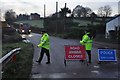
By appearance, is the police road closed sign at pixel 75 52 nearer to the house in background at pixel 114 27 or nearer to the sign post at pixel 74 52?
the sign post at pixel 74 52

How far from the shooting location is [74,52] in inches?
614

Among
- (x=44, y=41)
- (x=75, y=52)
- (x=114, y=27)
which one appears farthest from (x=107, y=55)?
(x=114, y=27)

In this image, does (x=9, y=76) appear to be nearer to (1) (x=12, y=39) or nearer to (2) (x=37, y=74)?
(2) (x=37, y=74)

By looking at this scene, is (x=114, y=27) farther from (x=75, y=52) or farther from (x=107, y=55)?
(x=75, y=52)

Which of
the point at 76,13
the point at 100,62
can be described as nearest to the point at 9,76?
the point at 100,62

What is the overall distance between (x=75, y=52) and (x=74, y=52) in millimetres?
52

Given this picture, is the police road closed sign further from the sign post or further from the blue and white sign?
the blue and white sign

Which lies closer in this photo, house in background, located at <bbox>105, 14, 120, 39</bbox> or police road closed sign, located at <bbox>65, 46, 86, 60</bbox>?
police road closed sign, located at <bbox>65, 46, 86, 60</bbox>

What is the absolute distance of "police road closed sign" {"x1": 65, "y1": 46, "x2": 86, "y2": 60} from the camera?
15.5 metres

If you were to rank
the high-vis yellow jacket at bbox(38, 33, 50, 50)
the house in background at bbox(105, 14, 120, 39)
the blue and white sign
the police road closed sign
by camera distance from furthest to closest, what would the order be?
the house in background at bbox(105, 14, 120, 39)
the high-vis yellow jacket at bbox(38, 33, 50, 50)
the blue and white sign
the police road closed sign

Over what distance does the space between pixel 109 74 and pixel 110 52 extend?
3461mm

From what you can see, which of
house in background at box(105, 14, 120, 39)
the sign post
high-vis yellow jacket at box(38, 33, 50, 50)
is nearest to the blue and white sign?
the sign post

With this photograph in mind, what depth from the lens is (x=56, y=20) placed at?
2931 inches

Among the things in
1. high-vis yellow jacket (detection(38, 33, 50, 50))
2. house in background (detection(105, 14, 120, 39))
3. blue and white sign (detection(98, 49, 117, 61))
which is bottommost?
blue and white sign (detection(98, 49, 117, 61))
